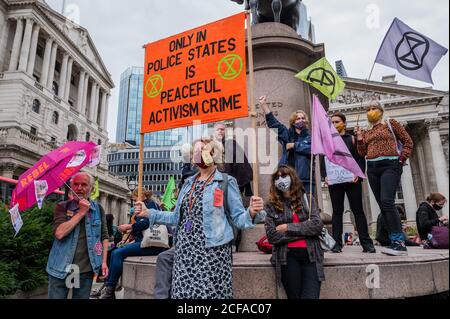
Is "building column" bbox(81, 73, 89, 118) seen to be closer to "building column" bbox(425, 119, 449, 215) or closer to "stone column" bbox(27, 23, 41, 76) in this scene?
"stone column" bbox(27, 23, 41, 76)

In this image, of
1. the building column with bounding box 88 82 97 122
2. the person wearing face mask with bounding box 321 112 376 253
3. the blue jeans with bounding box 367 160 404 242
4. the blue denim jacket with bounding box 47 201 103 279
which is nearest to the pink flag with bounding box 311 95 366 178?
the blue jeans with bounding box 367 160 404 242

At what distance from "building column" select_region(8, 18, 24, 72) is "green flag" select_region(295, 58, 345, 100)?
41.0 m

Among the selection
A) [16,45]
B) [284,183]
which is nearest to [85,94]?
[16,45]

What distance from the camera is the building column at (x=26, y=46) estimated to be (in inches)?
1481

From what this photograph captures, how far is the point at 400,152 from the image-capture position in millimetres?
4508

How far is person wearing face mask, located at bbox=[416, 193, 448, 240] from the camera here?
607 cm

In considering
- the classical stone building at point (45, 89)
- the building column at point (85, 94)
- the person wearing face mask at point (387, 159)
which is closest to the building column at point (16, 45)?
the classical stone building at point (45, 89)

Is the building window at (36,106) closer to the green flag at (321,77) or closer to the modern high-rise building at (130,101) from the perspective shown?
the green flag at (321,77)

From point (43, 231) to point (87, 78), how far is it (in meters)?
50.3

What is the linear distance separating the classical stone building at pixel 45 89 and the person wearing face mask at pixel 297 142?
30876 mm

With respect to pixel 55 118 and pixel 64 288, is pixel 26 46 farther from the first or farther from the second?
pixel 64 288

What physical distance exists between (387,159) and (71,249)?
13.4ft

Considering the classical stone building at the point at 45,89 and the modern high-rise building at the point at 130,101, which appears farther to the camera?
the modern high-rise building at the point at 130,101

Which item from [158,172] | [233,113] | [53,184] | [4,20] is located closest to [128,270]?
[53,184]
